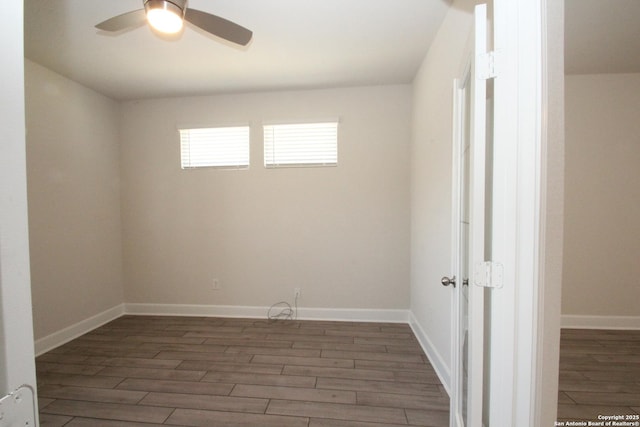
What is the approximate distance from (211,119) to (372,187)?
6.96ft

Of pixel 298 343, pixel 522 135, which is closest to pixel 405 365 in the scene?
pixel 298 343

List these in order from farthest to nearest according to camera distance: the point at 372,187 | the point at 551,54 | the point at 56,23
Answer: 1. the point at 372,187
2. the point at 56,23
3. the point at 551,54

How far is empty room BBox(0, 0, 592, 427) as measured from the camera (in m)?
0.80

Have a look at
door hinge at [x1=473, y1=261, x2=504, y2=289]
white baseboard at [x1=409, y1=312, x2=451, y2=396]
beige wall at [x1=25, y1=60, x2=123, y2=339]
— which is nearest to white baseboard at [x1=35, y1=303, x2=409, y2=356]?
beige wall at [x1=25, y1=60, x2=123, y2=339]

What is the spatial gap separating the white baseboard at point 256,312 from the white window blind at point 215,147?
1.75 meters

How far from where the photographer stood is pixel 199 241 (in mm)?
3191

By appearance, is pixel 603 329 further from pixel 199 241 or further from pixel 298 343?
pixel 199 241

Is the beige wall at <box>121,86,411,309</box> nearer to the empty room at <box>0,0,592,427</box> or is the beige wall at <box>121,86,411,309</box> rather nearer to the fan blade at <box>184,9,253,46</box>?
the empty room at <box>0,0,592,427</box>

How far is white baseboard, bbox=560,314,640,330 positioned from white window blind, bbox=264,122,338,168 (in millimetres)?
3023

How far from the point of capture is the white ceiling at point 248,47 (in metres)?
1.77

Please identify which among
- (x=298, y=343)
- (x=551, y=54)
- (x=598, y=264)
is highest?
(x=551, y=54)

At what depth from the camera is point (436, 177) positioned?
2039 millimetres

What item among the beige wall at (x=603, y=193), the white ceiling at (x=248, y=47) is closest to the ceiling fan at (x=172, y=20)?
the white ceiling at (x=248, y=47)

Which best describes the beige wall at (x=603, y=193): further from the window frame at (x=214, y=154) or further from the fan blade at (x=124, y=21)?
the fan blade at (x=124, y=21)
